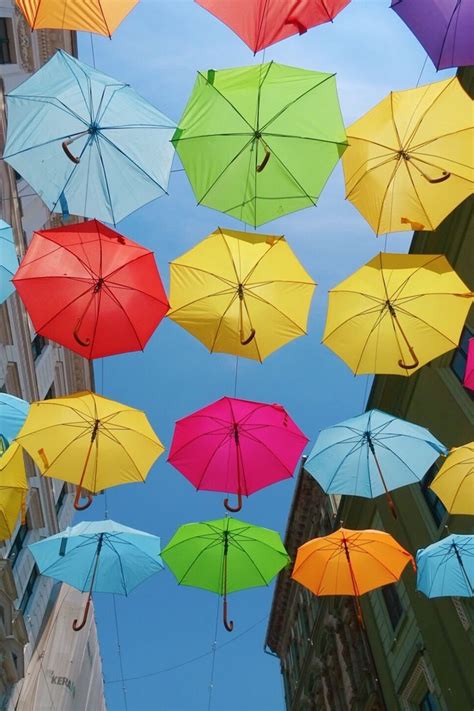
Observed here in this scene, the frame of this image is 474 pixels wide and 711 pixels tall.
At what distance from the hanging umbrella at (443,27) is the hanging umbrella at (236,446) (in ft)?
19.0

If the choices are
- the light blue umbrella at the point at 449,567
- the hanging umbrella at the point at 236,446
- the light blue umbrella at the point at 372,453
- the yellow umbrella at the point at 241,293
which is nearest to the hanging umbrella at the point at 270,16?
the yellow umbrella at the point at 241,293

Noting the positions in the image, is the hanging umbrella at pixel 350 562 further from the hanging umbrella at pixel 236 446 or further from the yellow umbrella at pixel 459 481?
the hanging umbrella at pixel 236 446

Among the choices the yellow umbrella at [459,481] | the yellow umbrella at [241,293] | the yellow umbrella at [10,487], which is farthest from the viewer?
the yellow umbrella at [10,487]

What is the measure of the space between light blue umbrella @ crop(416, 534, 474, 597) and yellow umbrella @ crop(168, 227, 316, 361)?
4.90 m

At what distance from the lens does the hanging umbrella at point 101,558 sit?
451 inches

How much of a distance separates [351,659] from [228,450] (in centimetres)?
1342

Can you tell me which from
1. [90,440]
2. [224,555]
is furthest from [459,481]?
[90,440]

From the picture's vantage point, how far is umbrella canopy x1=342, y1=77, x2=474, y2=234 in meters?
7.96

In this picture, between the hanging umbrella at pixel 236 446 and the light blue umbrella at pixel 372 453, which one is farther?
the light blue umbrella at pixel 372 453

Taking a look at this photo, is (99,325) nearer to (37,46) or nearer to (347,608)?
(37,46)

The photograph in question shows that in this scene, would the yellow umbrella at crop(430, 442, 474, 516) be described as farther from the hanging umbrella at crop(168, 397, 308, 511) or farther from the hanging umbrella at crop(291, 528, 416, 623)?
the hanging umbrella at crop(168, 397, 308, 511)

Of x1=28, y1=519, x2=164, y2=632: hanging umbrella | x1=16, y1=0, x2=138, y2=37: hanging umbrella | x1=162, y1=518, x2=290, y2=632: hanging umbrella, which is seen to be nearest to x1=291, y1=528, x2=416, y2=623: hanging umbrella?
x1=162, y1=518, x2=290, y2=632: hanging umbrella

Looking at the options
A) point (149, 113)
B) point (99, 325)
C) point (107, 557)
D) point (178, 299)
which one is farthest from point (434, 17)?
point (107, 557)

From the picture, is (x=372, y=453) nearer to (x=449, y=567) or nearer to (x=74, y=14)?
(x=449, y=567)
